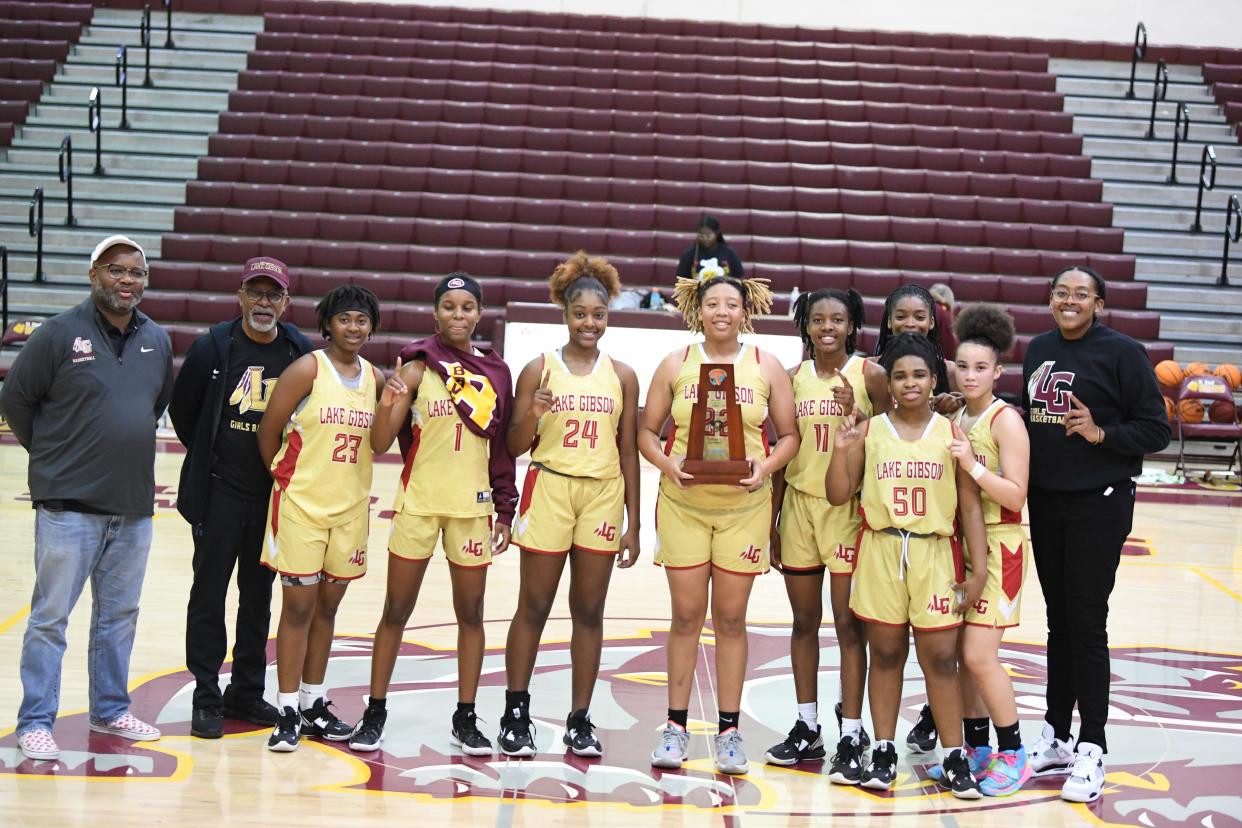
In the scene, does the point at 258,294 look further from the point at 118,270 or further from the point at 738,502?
the point at 738,502

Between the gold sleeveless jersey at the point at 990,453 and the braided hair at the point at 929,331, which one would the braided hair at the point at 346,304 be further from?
the gold sleeveless jersey at the point at 990,453

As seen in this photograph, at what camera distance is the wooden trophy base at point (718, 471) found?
3.84m

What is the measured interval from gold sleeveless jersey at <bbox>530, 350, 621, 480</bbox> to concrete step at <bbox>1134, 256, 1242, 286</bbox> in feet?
34.7

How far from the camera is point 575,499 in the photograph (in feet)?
13.1

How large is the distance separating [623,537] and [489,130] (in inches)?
425

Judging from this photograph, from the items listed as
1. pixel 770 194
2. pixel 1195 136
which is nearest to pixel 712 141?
pixel 770 194

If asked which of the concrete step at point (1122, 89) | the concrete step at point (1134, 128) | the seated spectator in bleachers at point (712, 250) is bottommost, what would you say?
the seated spectator in bleachers at point (712, 250)

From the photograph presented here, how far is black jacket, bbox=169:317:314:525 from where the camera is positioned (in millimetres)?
4082

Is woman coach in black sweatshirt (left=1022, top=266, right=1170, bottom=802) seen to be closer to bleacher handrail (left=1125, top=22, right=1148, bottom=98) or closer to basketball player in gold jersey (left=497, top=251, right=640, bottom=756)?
basketball player in gold jersey (left=497, top=251, right=640, bottom=756)

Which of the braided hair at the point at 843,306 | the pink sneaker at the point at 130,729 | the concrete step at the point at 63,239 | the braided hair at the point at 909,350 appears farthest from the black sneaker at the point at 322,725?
the concrete step at the point at 63,239

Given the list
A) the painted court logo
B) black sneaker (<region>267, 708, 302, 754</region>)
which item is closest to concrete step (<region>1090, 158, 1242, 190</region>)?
the painted court logo

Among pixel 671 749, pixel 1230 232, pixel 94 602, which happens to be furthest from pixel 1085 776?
pixel 1230 232

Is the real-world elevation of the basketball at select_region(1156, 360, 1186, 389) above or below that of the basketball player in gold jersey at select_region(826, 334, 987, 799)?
above

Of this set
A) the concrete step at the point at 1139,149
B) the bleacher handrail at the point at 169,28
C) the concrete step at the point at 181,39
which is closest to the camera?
the concrete step at the point at 1139,149
